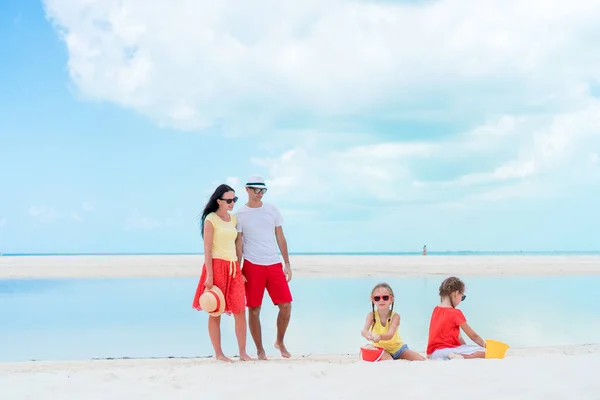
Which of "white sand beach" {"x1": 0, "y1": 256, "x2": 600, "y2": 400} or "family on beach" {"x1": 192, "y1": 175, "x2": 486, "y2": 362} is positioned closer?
"white sand beach" {"x1": 0, "y1": 256, "x2": 600, "y2": 400}

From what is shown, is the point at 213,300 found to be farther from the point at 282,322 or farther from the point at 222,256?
the point at 282,322

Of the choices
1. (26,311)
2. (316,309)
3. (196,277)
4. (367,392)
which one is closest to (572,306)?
(316,309)

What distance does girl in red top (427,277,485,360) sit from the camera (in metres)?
5.89

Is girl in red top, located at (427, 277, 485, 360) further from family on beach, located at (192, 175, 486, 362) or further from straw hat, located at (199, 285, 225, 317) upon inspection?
straw hat, located at (199, 285, 225, 317)

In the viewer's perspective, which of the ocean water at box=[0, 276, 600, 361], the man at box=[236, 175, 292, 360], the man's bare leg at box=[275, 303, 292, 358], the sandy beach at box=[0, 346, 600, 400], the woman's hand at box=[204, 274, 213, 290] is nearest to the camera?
the sandy beach at box=[0, 346, 600, 400]

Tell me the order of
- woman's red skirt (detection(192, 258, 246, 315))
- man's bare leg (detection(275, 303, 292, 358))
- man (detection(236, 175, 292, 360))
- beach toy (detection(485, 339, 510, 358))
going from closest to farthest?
beach toy (detection(485, 339, 510, 358))
woman's red skirt (detection(192, 258, 246, 315))
man (detection(236, 175, 292, 360))
man's bare leg (detection(275, 303, 292, 358))

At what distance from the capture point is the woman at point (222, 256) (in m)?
6.10

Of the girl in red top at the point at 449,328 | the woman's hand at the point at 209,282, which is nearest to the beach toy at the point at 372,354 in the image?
the girl in red top at the point at 449,328

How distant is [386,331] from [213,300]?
1647 millimetres

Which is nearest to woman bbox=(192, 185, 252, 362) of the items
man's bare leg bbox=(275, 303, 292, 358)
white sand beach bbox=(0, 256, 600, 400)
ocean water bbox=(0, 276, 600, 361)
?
man's bare leg bbox=(275, 303, 292, 358)

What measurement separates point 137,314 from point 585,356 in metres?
7.71

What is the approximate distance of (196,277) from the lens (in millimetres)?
20141

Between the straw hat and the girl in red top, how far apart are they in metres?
2.02

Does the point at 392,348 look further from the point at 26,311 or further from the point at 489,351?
the point at 26,311
